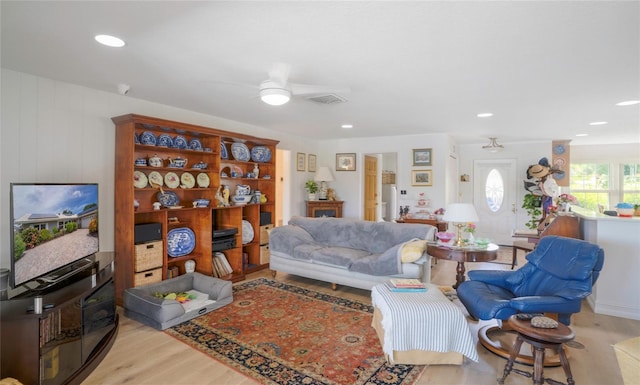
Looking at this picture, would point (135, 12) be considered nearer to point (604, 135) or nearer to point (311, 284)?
point (311, 284)

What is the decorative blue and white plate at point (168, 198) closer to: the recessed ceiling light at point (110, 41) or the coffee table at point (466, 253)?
the recessed ceiling light at point (110, 41)

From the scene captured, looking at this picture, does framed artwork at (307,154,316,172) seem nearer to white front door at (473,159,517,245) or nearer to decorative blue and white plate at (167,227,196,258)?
decorative blue and white plate at (167,227,196,258)

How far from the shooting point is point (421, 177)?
6133 millimetres

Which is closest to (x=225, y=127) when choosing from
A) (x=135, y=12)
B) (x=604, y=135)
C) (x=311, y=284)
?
(x=311, y=284)

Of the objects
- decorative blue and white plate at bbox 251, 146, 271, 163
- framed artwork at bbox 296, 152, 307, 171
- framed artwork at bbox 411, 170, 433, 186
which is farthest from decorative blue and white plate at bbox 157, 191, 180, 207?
framed artwork at bbox 411, 170, 433, 186

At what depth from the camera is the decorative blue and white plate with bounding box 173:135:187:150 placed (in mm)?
3942

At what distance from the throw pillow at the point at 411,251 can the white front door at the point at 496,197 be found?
4496mm

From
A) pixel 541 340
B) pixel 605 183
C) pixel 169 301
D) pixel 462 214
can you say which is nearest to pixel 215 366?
pixel 169 301

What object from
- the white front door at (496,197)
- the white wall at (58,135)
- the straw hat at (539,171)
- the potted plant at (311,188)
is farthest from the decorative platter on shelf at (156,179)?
the straw hat at (539,171)

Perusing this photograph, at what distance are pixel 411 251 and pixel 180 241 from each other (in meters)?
2.78

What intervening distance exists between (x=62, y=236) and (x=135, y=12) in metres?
1.78

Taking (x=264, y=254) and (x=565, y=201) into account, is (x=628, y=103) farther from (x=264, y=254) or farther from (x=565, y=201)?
(x=264, y=254)

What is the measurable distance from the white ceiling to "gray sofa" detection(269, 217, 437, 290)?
158 centimetres

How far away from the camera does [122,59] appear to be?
2.53 metres
